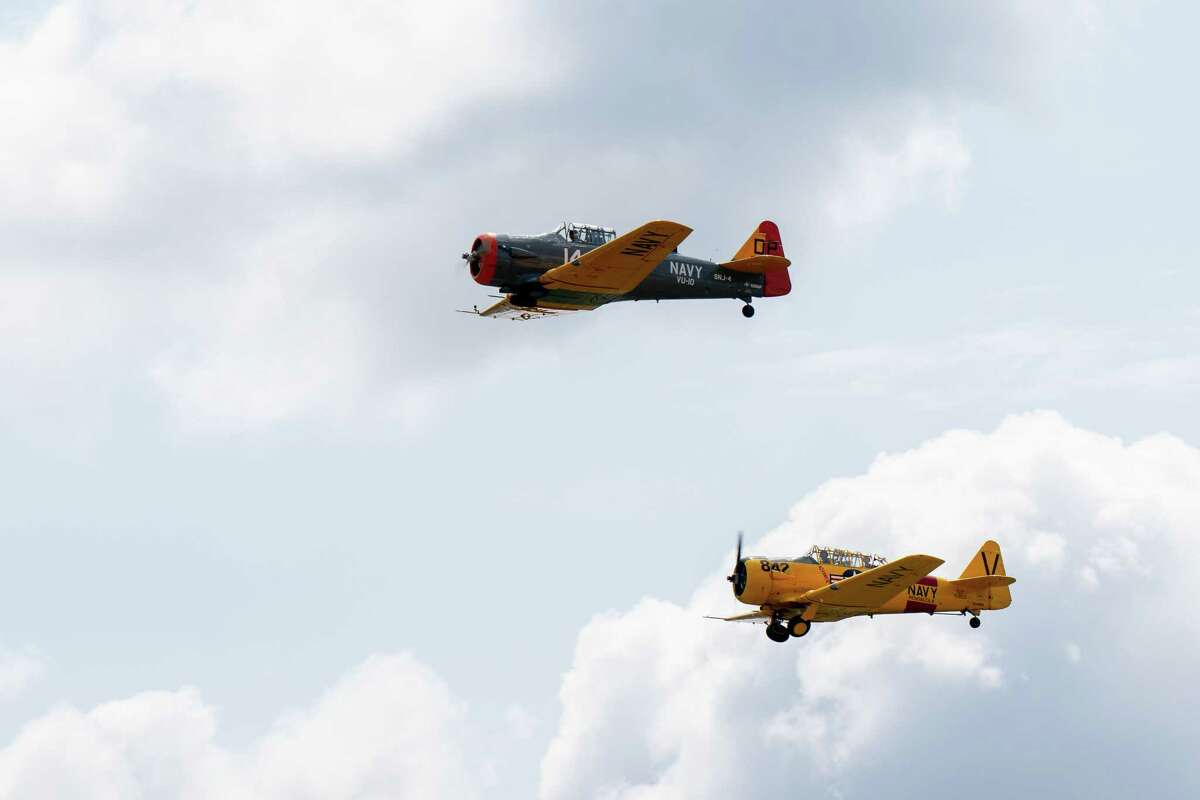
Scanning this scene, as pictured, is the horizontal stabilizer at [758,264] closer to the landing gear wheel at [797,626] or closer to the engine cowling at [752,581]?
the engine cowling at [752,581]

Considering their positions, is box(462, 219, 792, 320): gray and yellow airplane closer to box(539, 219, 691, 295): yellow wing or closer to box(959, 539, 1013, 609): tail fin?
box(539, 219, 691, 295): yellow wing

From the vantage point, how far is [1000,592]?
54344 mm

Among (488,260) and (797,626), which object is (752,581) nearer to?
(797,626)

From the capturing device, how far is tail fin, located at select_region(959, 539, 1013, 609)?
2119 inches

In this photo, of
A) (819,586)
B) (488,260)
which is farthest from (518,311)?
(819,586)

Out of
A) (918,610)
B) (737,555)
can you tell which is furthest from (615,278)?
(918,610)

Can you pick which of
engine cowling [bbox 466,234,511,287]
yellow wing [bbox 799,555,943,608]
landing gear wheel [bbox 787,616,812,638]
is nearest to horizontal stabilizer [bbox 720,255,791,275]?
engine cowling [bbox 466,234,511,287]

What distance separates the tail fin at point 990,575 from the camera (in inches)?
2119

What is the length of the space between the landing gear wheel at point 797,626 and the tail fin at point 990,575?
714cm

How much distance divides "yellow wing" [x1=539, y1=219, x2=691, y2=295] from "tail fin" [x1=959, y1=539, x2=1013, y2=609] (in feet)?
52.1

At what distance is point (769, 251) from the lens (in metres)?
55.1

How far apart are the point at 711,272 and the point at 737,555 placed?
30.9 feet

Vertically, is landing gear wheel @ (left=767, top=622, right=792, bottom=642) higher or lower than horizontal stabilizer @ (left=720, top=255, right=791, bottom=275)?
lower

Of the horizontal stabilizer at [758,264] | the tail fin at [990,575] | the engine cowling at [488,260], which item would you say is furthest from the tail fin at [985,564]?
the engine cowling at [488,260]
